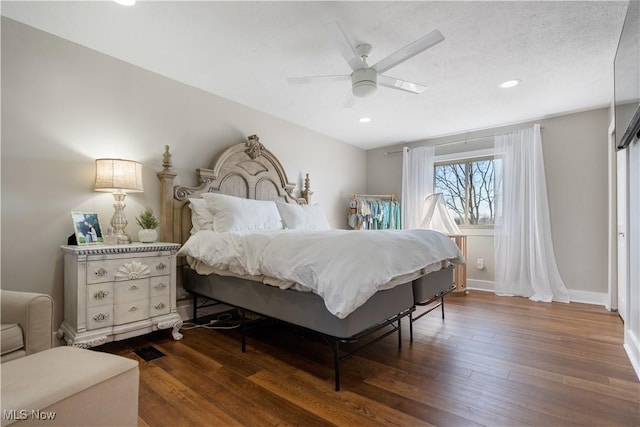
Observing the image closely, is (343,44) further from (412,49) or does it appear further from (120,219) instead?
(120,219)

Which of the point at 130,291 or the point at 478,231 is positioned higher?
the point at 478,231

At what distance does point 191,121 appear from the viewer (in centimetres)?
322

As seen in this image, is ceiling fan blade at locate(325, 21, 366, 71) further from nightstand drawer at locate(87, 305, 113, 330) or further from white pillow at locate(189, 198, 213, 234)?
nightstand drawer at locate(87, 305, 113, 330)

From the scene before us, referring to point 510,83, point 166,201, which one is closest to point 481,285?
point 510,83

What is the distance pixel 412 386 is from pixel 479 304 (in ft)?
7.83

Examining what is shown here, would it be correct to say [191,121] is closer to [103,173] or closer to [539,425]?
[103,173]

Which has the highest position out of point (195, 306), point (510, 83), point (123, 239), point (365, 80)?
point (510, 83)

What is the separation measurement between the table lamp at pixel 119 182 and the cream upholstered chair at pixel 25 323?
113 cm

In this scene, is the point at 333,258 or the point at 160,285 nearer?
the point at 333,258

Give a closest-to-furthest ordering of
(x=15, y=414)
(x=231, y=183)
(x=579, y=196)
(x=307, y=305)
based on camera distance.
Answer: (x=15, y=414) < (x=307, y=305) < (x=231, y=183) < (x=579, y=196)

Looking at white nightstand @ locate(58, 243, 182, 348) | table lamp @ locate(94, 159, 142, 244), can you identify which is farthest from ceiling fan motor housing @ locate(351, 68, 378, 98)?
white nightstand @ locate(58, 243, 182, 348)

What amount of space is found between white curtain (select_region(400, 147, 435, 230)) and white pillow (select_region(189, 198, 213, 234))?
338 centimetres

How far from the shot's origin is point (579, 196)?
3908 mm

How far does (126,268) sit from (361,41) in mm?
2511
